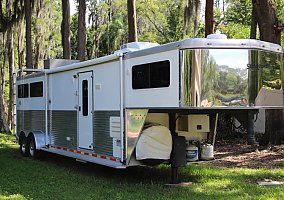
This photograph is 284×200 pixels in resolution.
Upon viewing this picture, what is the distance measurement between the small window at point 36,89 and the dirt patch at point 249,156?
17.1 ft

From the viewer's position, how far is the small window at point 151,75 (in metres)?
7.38

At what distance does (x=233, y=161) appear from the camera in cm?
1123

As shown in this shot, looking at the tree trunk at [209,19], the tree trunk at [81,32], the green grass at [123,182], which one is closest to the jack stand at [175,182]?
the green grass at [123,182]

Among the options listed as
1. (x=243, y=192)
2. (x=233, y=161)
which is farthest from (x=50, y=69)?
(x=243, y=192)

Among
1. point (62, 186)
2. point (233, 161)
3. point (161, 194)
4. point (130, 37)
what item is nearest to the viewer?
point (161, 194)

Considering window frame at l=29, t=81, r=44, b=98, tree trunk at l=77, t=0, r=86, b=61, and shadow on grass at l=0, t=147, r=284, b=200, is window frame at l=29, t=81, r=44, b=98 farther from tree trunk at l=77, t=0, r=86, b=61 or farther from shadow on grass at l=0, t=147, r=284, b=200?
tree trunk at l=77, t=0, r=86, b=61

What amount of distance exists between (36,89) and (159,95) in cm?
619

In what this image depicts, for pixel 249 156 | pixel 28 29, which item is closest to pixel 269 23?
pixel 249 156

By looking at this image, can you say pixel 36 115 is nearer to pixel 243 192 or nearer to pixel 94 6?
pixel 243 192

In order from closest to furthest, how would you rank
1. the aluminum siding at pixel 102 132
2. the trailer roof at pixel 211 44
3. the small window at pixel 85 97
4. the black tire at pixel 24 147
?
the trailer roof at pixel 211 44 < the aluminum siding at pixel 102 132 < the small window at pixel 85 97 < the black tire at pixel 24 147

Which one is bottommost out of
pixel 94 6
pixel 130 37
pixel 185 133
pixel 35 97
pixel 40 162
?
pixel 40 162

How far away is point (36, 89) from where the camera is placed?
12.7m

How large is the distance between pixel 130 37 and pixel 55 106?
5736mm

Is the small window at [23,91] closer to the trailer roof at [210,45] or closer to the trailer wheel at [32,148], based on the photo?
the trailer wheel at [32,148]
